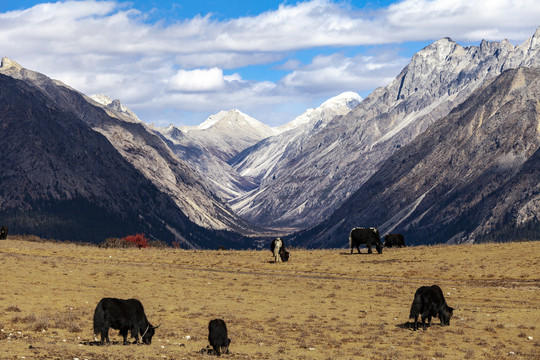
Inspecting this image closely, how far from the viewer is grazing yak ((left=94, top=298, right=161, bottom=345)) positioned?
102ft

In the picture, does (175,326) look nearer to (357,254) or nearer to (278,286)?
(278,286)

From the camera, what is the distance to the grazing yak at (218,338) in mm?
30938

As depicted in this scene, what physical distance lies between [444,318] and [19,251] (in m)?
51.4

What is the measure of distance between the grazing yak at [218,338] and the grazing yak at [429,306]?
11.1 m

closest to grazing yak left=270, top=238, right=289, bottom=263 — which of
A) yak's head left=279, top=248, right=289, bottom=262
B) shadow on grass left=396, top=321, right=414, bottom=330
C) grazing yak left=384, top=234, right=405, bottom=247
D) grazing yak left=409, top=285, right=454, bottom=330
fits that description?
yak's head left=279, top=248, right=289, bottom=262

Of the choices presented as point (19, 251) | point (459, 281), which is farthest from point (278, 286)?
point (19, 251)

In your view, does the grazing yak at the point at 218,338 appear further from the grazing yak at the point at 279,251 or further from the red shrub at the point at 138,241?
the red shrub at the point at 138,241

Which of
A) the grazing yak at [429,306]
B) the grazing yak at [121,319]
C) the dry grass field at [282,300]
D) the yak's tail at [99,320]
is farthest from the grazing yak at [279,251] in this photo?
the yak's tail at [99,320]

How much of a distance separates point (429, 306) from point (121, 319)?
1565 centimetres

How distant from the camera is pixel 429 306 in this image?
126 ft

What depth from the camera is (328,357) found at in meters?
31.4

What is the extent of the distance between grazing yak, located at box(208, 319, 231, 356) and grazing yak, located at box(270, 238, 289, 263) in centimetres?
4141

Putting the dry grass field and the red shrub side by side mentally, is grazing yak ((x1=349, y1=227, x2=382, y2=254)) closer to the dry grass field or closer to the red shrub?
the dry grass field

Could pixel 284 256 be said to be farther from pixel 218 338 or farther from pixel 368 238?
pixel 218 338
